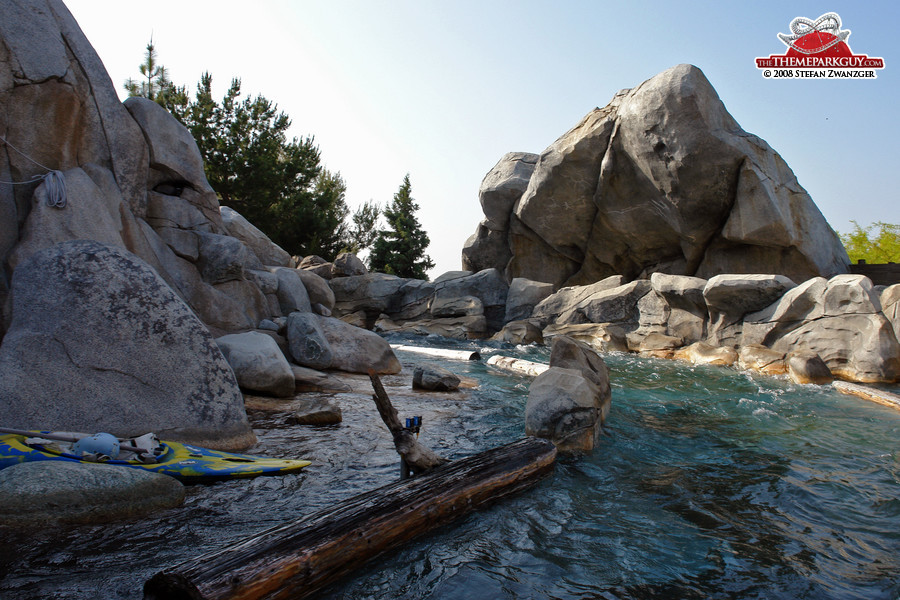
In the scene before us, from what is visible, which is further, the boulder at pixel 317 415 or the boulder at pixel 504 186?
the boulder at pixel 504 186

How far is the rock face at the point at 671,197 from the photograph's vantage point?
55.9 ft

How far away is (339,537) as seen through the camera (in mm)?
3049

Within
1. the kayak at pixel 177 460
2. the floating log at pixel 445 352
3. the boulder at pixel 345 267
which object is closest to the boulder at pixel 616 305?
the floating log at pixel 445 352

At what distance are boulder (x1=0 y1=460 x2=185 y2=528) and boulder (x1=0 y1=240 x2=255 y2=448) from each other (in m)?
1.15

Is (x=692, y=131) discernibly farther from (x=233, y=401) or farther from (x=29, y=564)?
(x=29, y=564)

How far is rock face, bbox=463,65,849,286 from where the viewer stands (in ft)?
55.9

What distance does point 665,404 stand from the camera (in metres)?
8.52

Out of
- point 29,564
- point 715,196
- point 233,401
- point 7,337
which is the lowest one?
point 29,564

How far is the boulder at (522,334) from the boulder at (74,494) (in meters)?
14.9

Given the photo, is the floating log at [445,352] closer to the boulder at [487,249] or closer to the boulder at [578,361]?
the boulder at [578,361]

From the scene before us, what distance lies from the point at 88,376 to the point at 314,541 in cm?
316

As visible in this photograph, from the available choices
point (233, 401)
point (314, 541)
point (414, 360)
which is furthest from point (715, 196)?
point (314, 541)

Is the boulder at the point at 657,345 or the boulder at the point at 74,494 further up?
the boulder at the point at 657,345

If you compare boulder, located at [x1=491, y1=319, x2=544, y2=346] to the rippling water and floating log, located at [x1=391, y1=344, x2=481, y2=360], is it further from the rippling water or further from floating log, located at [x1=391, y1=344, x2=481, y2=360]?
the rippling water
